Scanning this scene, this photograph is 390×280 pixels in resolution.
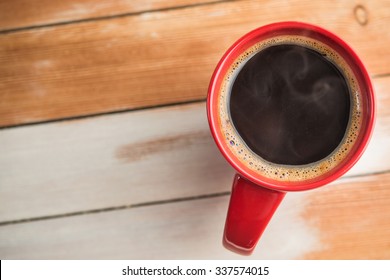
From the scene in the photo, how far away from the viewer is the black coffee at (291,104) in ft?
1.96

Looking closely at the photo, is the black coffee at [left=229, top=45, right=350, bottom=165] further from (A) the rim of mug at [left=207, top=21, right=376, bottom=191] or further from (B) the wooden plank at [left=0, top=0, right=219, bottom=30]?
(B) the wooden plank at [left=0, top=0, right=219, bottom=30]

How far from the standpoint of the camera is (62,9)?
2.30 ft

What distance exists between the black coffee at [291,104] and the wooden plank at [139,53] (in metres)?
0.10

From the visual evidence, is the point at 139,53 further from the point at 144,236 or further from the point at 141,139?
the point at 144,236

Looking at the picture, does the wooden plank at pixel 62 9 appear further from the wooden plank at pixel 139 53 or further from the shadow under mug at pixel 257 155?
the shadow under mug at pixel 257 155

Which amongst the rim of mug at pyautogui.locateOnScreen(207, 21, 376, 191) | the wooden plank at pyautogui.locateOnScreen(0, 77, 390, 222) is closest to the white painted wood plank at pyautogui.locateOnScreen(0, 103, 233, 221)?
the wooden plank at pyautogui.locateOnScreen(0, 77, 390, 222)

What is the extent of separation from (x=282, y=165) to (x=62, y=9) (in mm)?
403

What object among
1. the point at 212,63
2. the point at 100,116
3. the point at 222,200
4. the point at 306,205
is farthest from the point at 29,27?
the point at 306,205

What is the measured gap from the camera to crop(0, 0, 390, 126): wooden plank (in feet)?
2.26

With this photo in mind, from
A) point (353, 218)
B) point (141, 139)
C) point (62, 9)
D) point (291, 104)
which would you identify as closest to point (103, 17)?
point (62, 9)

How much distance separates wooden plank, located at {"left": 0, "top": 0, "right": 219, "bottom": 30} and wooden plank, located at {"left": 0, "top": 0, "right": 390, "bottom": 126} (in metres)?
0.01

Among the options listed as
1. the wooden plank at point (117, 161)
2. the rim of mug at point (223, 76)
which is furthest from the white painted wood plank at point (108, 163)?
the rim of mug at point (223, 76)

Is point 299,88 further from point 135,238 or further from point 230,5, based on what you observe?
point 135,238

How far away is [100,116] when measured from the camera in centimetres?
70
